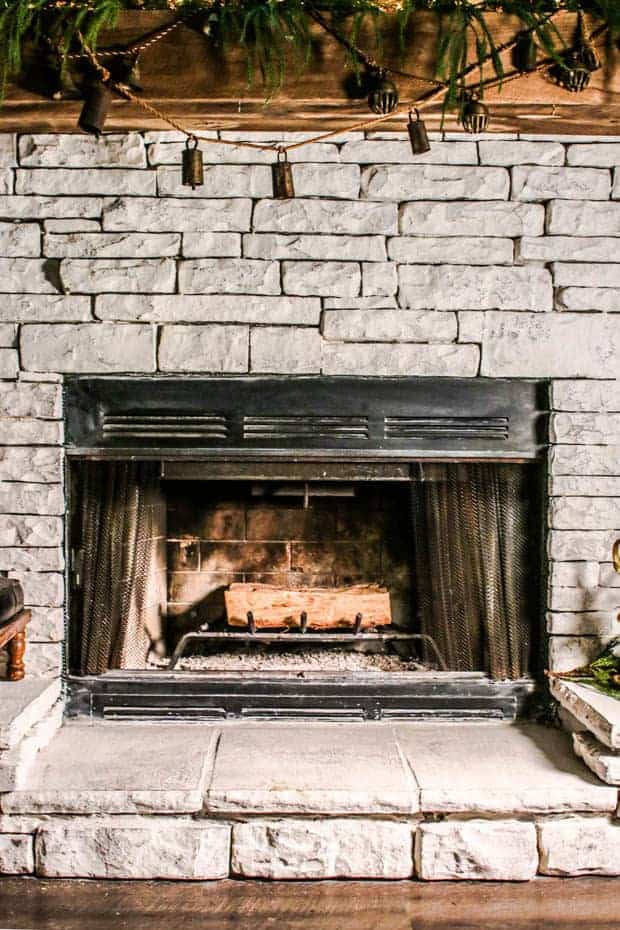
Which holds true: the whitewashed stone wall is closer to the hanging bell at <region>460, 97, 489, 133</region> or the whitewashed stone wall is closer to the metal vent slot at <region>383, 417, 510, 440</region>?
the metal vent slot at <region>383, 417, 510, 440</region>

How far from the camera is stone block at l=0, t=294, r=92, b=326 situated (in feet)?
8.91

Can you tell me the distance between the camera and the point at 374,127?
8.82 ft

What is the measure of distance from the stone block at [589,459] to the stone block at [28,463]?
178 centimetres

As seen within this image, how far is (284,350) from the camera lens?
2.72m

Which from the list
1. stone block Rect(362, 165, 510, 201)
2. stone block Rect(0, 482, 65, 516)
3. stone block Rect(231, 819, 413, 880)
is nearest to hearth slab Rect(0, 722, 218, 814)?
stone block Rect(231, 819, 413, 880)

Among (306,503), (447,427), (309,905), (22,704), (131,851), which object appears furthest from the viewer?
(306,503)

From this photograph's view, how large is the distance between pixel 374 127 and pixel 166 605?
1.99m

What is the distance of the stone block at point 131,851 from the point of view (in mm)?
2225

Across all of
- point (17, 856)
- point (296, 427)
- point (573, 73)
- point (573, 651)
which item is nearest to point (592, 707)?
point (573, 651)

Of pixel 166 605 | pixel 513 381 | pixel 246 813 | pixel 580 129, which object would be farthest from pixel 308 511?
pixel 580 129

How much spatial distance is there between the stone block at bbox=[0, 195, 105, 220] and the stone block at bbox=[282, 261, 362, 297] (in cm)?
71

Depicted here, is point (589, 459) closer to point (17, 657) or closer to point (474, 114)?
point (474, 114)

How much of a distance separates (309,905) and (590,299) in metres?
2.14

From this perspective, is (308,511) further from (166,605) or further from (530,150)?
(530,150)
